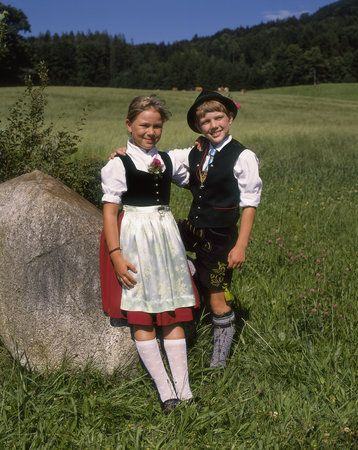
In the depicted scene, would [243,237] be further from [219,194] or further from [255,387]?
[255,387]

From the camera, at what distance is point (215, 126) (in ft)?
9.96

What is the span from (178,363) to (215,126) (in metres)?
1.31

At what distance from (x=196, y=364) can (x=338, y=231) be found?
10.6 ft

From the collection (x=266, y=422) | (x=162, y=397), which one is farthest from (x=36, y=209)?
(x=266, y=422)

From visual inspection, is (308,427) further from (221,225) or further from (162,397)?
(221,225)

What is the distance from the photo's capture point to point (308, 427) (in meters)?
2.68

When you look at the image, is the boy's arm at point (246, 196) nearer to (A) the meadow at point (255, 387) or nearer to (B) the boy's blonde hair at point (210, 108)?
(B) the boy's blonde hair at point (210, 108)

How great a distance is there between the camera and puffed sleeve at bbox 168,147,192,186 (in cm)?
318

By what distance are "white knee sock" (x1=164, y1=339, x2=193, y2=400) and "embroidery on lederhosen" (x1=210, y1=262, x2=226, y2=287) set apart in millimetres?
387

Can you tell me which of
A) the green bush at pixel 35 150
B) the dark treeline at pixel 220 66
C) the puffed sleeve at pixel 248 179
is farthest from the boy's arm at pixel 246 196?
the dark treeline at pixel 220 66

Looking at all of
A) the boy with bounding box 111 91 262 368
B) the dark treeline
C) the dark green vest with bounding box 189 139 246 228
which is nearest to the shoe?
the boy with bounding box 111 91 262 368

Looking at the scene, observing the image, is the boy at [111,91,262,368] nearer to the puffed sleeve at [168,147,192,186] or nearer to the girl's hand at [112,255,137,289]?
the puffed sleeve at [168,147,192,186]

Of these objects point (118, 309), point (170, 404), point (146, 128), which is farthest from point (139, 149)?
point (170, 404)

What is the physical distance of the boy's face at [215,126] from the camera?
9.99 feet
